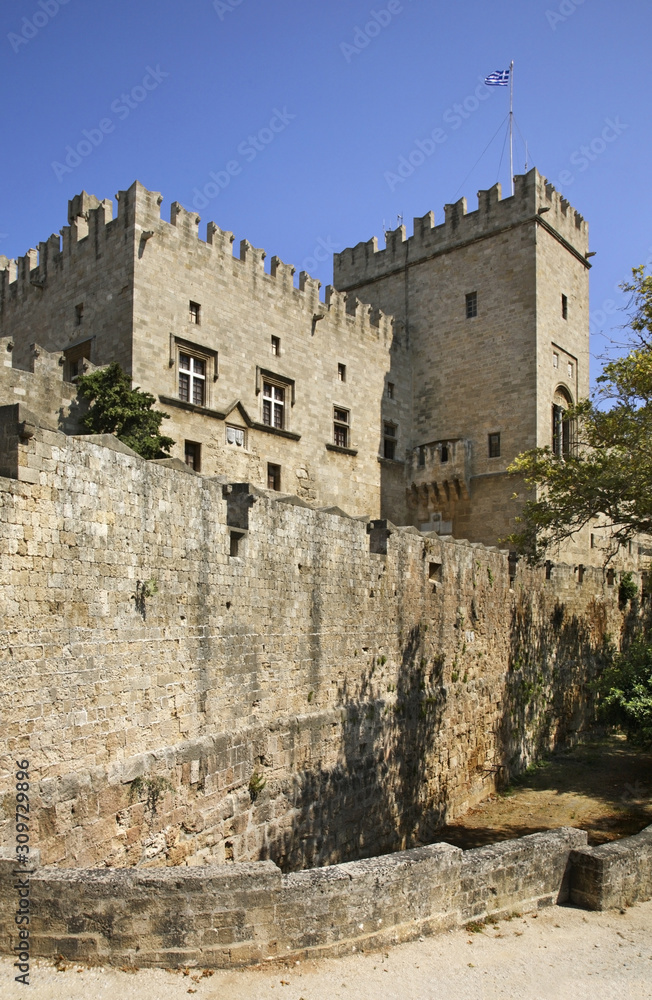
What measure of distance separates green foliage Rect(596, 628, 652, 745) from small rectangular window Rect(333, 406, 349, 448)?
11.1 meters

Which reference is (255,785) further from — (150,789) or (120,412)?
(120,412)

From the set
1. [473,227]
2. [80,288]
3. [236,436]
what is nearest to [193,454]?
[236,436]

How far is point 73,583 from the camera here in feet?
23.9

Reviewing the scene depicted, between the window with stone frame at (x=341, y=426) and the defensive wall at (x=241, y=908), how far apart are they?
58.6ft

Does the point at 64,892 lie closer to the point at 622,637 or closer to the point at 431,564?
the point at 431,564

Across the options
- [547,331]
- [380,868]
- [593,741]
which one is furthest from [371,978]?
[547,331]

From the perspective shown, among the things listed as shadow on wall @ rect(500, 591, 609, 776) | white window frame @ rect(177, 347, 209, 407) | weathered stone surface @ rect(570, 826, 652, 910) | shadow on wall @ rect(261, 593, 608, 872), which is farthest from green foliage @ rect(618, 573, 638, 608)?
weathered stone surface @ rect(570, 826, 652, 910)

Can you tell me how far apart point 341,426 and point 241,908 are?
63.5 feet

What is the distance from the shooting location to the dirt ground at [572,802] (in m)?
14.0

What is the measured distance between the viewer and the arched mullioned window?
24872 millimetres

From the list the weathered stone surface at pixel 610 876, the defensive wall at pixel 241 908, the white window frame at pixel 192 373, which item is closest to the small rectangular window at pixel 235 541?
the defensive wall at pixel 241 908

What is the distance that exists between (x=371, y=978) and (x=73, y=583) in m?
4.16

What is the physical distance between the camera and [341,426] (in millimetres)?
23938

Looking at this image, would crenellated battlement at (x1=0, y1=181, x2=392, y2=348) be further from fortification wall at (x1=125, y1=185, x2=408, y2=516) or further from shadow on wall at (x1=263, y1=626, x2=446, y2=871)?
shadow on wall at (x1=263, y1=626, x2=446, y2=871)
